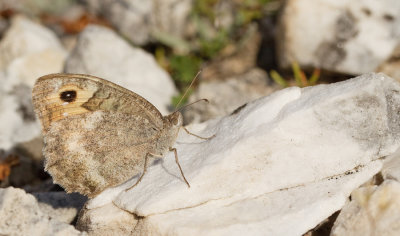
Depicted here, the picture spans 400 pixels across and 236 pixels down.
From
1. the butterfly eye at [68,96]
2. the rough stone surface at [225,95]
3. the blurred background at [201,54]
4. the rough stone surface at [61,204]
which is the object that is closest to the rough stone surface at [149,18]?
the blurred background at [201,54]

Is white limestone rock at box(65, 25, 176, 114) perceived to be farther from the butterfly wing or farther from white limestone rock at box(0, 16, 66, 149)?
the butterfly wing

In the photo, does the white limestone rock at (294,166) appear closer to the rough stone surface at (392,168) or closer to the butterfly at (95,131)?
the rough stone surface at (392,168)

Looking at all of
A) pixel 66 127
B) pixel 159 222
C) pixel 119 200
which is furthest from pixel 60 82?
pixel 159 222

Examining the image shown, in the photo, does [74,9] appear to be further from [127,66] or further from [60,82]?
[60,82]

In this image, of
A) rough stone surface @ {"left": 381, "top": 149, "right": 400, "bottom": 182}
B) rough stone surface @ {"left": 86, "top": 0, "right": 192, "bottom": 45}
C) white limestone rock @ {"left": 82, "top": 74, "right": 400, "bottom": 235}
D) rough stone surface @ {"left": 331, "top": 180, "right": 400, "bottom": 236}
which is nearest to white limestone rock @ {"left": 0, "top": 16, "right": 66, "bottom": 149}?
rough stone surface @ {"left": 86, "top": 0, "right": 192, "bottom": 45}

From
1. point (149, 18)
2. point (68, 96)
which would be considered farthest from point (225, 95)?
point (149, 18)
